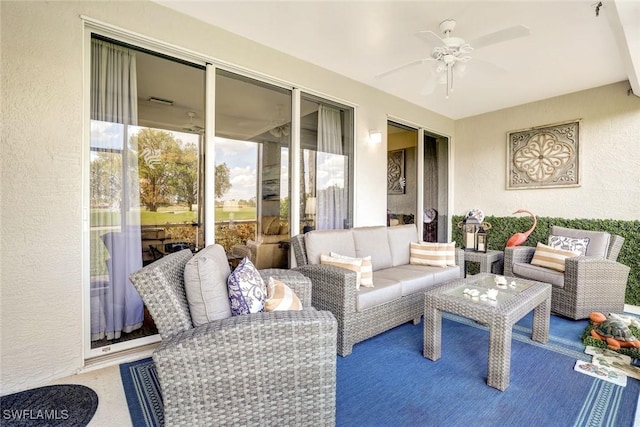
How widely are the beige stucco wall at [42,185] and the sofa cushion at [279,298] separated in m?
1.49

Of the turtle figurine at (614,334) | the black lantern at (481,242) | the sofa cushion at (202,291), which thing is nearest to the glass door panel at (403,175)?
the black lantern at (481,242)

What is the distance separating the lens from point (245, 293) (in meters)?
1.73

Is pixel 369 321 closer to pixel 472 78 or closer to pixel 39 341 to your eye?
pixel 39 341

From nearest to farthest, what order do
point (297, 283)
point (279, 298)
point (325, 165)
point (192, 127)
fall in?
1. point (279, 298)
2. point (297, 283)
3. point (192, 127)
4. point (325, 165)

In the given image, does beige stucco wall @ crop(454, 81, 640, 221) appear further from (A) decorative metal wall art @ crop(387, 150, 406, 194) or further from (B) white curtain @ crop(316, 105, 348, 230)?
(B) white curtain @ crop(316, 105, 348, 230)

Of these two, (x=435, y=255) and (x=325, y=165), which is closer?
(x=435, y=255)

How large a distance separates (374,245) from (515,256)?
1.99m

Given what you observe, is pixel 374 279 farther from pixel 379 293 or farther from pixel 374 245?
pixel 374 245

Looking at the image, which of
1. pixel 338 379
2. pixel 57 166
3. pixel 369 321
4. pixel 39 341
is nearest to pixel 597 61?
pixel 369 321

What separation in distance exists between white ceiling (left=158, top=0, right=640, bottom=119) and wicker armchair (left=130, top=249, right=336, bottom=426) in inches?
93.0

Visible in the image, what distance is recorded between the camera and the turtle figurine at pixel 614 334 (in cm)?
261

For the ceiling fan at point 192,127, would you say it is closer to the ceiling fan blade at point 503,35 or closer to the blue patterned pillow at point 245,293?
the blue patterned pillow at point 245,293

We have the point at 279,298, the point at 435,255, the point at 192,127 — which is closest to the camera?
the point at 279,298

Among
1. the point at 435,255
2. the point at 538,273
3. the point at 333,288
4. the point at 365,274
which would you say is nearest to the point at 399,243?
the point at 435,255
